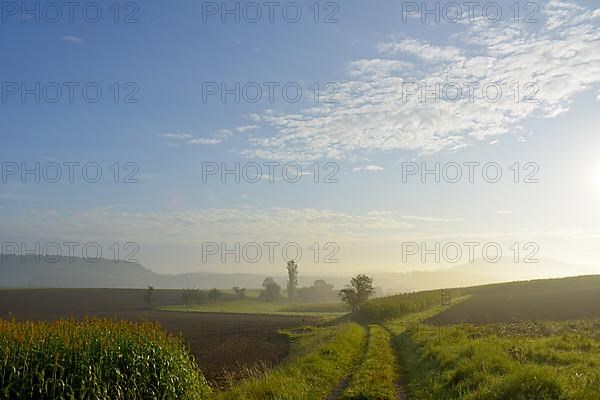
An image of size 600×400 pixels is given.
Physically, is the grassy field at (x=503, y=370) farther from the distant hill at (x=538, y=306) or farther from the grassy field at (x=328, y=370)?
the distant hill at (x=538, y=306)

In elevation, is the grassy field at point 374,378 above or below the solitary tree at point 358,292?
above

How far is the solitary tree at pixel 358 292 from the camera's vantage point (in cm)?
9744

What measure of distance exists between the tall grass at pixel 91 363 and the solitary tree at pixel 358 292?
78.0 meters

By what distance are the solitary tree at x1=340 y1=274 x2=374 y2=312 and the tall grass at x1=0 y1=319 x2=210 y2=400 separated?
256 ft

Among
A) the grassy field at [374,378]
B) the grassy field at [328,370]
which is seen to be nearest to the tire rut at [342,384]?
the grassy field at [328,370]

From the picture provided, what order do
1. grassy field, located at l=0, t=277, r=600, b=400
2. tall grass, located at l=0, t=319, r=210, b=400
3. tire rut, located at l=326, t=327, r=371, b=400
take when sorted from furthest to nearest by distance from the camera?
tire rut, located at l=326, t=327, r=371, b=400 → tall grass, located at l=0, t=319, r=210, b=400 → grassy field, located at l=0, t=277, r=600, b=400

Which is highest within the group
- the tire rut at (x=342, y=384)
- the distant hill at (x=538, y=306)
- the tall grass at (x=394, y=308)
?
the tire rut at (x=342, y=384)

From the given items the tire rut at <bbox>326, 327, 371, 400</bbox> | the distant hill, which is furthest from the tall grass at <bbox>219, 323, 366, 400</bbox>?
the distant hill

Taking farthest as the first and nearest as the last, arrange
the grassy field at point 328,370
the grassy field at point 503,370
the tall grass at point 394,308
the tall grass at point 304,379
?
the tall grass at point 394,308, the tall grass at point 304,379, the grassy field at point 328,370, the grassy field at point 503,370

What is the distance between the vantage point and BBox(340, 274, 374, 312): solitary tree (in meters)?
97.4

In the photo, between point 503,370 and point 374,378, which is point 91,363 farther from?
point 503,370

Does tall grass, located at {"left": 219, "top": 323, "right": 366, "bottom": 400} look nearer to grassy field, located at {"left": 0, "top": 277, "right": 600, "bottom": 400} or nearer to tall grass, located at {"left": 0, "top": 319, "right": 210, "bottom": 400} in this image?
grassy field, located at {"left": 0, "top": 277, "right": 600, "bottom": 400}

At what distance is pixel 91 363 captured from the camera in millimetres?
17062

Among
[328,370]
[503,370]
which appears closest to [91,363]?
[328,370]
